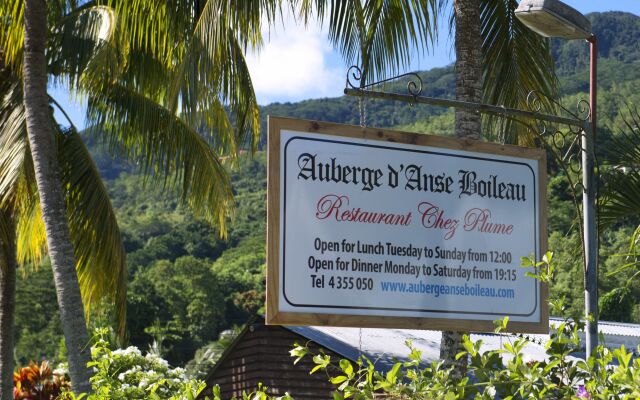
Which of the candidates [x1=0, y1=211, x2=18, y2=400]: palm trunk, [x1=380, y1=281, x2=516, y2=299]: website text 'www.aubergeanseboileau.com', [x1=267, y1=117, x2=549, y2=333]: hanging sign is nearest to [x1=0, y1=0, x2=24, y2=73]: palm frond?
[x1=0, y1=211, x2=18, y2=400]: palm trunk

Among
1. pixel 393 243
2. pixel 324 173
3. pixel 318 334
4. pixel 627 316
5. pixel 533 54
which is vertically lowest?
pixel 627 316

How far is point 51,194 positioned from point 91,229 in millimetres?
1819

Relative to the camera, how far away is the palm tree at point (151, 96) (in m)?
9.54

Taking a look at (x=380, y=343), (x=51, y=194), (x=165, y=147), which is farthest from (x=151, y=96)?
(x=380, y=343)

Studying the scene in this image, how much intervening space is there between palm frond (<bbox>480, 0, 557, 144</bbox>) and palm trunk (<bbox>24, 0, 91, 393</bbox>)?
5122 millimetres

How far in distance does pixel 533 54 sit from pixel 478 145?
5619 millimetres

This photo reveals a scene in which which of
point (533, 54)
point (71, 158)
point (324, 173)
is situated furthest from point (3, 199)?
point (324, 173)

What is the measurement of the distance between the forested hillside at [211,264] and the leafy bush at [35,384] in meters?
17.1

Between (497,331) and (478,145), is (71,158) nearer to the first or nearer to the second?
(478,145)

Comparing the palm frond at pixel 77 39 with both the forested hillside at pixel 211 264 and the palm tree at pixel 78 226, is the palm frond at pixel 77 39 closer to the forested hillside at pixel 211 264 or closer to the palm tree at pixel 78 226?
the palm tree at pixel 78 226

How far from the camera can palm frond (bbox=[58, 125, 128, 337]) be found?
1391 centimetres

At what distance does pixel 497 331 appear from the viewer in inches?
190

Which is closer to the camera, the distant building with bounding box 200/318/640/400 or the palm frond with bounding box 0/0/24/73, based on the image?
the palm frond with bounding box 0/0/24/73

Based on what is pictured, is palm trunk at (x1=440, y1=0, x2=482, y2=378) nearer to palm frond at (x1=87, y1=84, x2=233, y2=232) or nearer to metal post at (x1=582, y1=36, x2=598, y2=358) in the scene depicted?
metal post at (x1=582, y1=36, x2=598, y2=358)
